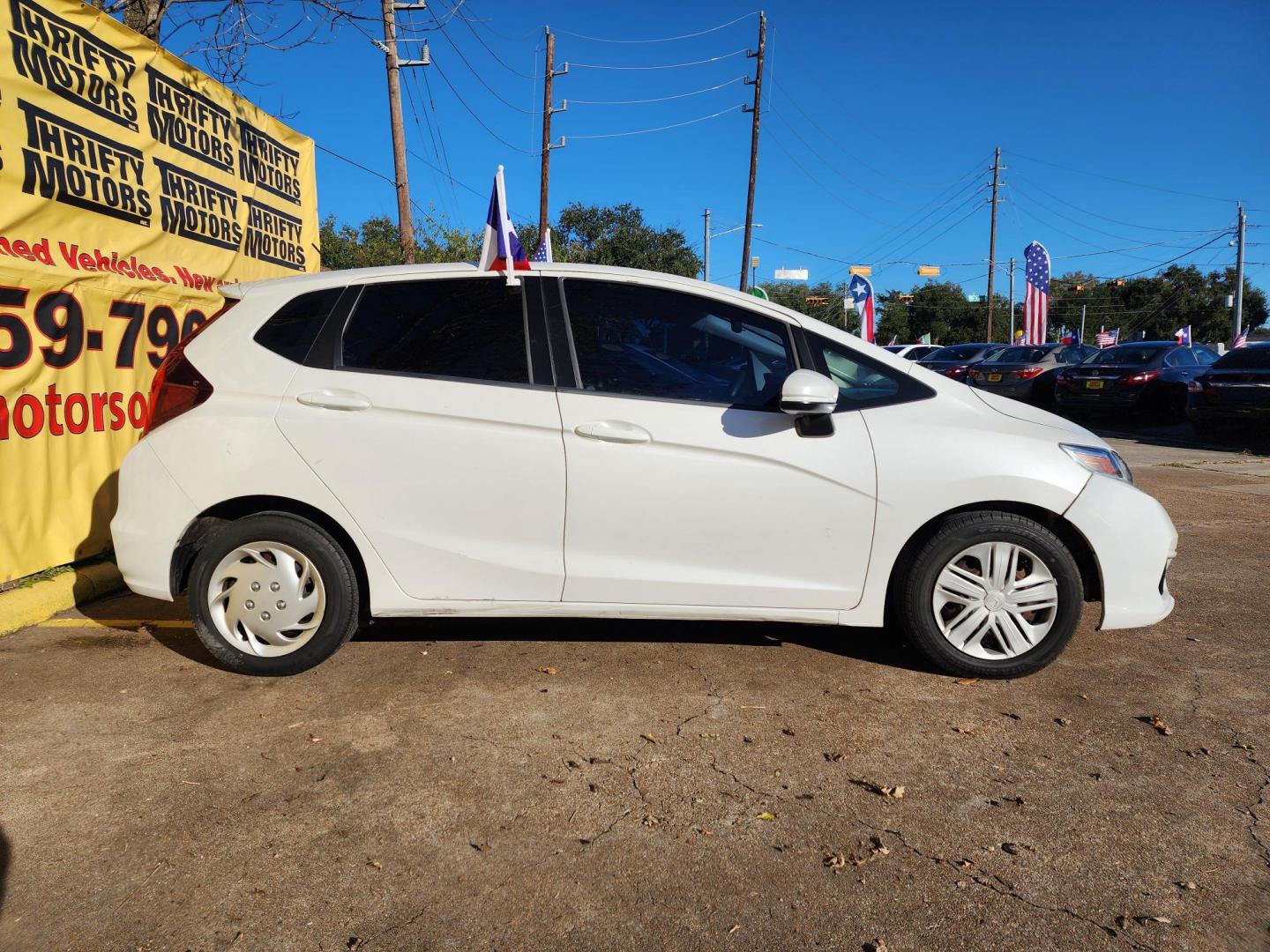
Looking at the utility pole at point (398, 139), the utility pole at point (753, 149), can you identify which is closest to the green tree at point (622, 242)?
the utility pole at point (753, 149)

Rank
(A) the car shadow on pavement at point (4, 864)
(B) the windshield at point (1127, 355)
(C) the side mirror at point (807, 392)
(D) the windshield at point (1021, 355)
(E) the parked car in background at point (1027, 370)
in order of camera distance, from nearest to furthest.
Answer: (A) the car shadow on pavement at point (4, 864), (C) the side mirror at point (807, 392), (B) the windshield at point (1127, 355), (E) the parked car in background at point (1027, 370), (D) the windshield at point (1021, 355)

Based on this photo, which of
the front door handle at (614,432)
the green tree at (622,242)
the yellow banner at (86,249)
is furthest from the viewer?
the green tree at (622,242)

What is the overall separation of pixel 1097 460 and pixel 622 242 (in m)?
59.4

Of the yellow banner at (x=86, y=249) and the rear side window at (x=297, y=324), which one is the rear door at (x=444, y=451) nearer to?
the rear side window at (x=297, y=324)

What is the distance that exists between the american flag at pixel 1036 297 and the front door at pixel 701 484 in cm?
2632

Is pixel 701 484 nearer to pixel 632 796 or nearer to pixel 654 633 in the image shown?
pixel 654 633

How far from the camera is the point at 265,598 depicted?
3.66 m

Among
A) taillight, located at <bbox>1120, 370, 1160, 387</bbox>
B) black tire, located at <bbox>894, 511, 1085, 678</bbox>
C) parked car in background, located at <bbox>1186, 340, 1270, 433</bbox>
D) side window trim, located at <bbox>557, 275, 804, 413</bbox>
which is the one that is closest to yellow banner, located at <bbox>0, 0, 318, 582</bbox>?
side window trim, located at <bbox>557, 275, 804, 413</bbox>

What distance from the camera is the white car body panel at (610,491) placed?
11.6 feet

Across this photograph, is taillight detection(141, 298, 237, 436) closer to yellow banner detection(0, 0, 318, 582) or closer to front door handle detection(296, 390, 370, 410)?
front door handle detection(296, 390, 370, 410)

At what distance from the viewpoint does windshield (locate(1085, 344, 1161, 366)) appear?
631 inches

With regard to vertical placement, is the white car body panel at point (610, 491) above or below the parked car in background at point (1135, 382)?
below

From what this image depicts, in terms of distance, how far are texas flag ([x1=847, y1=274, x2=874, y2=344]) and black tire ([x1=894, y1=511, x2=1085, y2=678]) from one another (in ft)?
60.8

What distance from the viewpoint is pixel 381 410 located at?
11.8ft
